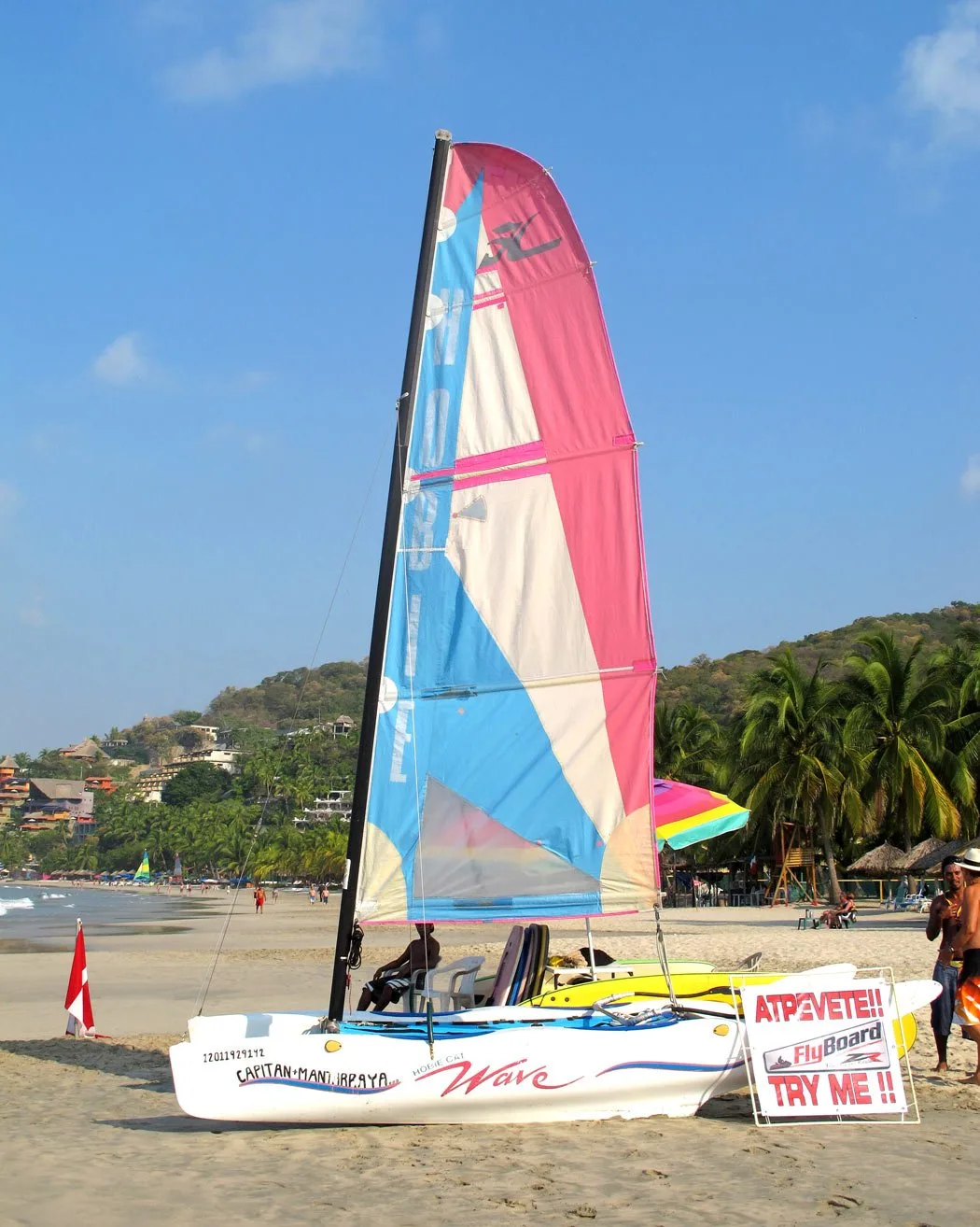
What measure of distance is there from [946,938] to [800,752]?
30.9 m

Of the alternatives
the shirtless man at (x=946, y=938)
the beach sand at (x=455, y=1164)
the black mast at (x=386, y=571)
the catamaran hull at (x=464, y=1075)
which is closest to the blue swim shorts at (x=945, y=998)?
the shirtless man at (x=946, y=938)

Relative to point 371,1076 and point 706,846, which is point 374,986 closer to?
point 371,1076

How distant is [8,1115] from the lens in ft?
25.3

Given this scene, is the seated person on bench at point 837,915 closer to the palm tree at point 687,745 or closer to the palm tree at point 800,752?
the palm tree at point 800,752

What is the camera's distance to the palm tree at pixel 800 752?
38.2 m

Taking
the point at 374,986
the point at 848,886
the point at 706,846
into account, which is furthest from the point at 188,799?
the point at 374,986

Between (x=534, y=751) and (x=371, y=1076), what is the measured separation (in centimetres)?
226

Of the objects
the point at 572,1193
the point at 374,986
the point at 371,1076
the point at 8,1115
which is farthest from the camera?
the point at 374,986

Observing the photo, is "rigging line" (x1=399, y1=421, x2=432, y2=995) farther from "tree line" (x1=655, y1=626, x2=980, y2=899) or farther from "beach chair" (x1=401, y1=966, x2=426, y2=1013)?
"tree line" (x1=655, y1=626, x2=980, y2=899)

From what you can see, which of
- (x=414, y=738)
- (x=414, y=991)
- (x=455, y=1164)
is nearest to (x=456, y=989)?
(x=414, y=991)

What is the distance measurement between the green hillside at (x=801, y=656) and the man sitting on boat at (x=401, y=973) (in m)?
82.9

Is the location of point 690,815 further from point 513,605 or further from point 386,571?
point 386,571

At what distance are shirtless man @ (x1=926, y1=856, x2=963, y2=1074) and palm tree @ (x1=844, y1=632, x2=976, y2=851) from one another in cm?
2820

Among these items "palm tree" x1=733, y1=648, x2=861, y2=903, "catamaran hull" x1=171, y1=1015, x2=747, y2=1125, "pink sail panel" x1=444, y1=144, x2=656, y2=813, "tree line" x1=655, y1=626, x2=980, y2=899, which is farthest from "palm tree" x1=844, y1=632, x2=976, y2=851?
"catamaran hull" x1=171, y1=1015, x2=747, y2=1125
